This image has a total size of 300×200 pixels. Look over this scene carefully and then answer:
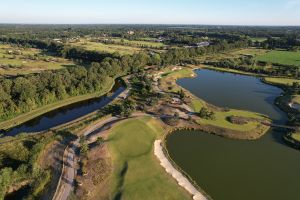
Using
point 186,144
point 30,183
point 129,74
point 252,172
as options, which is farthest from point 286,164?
point 129,74

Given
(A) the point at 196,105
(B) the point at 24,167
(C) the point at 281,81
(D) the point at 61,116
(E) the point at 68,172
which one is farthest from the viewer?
(C) the point at 281,81

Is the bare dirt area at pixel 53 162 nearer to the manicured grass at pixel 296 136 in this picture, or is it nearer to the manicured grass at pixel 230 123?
the manicured grass at pixel 230 123

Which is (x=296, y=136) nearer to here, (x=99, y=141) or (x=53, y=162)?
(x=99, y=141)

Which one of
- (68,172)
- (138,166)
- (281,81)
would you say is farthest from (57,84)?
(281,81)

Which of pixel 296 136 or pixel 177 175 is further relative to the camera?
pixel 296 136

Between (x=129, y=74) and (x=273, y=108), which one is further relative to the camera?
(x=129, y=74)

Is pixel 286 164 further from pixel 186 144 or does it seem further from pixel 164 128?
pixel 164 128
